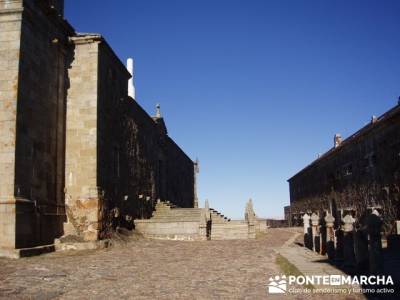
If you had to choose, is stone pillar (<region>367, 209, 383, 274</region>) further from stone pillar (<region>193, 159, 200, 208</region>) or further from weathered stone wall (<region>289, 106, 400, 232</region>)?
stone pillar (<region>193, 159, 200, 208</region>)

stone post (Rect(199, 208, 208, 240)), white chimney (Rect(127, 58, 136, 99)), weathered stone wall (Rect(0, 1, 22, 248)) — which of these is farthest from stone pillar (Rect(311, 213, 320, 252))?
white chimney (Rect(127, 58, 136, 99))

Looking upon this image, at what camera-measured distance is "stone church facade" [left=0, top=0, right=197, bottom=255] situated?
11234 millimetres

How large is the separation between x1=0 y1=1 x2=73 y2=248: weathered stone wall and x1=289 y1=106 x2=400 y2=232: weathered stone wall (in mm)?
9750

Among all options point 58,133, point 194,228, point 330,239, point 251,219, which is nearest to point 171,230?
point 194,228

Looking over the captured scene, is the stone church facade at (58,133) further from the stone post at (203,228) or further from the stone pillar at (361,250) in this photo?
the stone pillar at (361,250)

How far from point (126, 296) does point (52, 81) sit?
9912 mm

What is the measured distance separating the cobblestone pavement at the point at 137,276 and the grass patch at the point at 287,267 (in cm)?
17

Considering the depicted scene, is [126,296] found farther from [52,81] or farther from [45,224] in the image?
[52,81]

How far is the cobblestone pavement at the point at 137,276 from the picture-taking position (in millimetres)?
6277

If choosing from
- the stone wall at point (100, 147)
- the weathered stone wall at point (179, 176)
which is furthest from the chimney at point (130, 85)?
the stone wall at point (100, 147)

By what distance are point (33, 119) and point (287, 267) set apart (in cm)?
854

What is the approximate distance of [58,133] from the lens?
46.2 ft

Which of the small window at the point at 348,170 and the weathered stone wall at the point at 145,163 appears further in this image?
the small window at the point at 348,170

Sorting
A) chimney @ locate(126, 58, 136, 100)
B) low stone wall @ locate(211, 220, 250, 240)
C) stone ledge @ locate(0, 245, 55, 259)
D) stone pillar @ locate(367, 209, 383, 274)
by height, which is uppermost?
chimney @ locate(126, 58, 136, 100)
